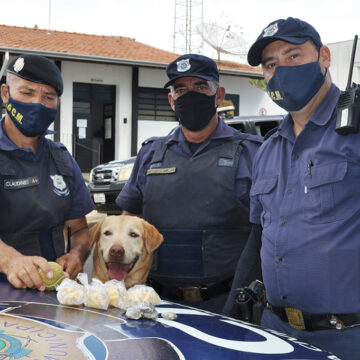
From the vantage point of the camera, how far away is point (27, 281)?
2223 millimetres

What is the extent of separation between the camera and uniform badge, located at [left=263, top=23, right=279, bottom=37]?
8.22 ft

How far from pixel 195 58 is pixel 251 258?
132 cm

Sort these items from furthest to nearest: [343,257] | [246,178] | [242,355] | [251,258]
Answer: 1. [246,178]
2. [251,258]
3. [343,257]
4. [242,355]

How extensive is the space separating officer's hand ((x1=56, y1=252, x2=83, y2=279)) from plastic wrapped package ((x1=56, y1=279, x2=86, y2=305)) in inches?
28.7

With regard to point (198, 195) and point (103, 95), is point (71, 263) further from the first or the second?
point (103, 95)

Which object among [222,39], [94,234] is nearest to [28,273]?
[94,234]

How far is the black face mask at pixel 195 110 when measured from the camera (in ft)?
11.2

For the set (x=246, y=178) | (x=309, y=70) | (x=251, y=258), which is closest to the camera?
(x=309, y=70)

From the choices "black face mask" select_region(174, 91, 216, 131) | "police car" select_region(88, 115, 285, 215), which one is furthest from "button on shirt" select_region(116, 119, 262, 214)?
"police car" select_region(88, 115, 285, 215)

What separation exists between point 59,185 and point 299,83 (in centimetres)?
142

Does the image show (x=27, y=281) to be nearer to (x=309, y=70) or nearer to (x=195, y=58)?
(x=309, y=70)

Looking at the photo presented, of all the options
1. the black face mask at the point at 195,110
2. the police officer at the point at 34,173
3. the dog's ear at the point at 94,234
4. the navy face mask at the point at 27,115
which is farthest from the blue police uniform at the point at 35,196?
the black face mask at the point at 195,110

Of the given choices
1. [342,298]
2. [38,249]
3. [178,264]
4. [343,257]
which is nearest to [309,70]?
[343,257]

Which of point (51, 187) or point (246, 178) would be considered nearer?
point (51, 187)
